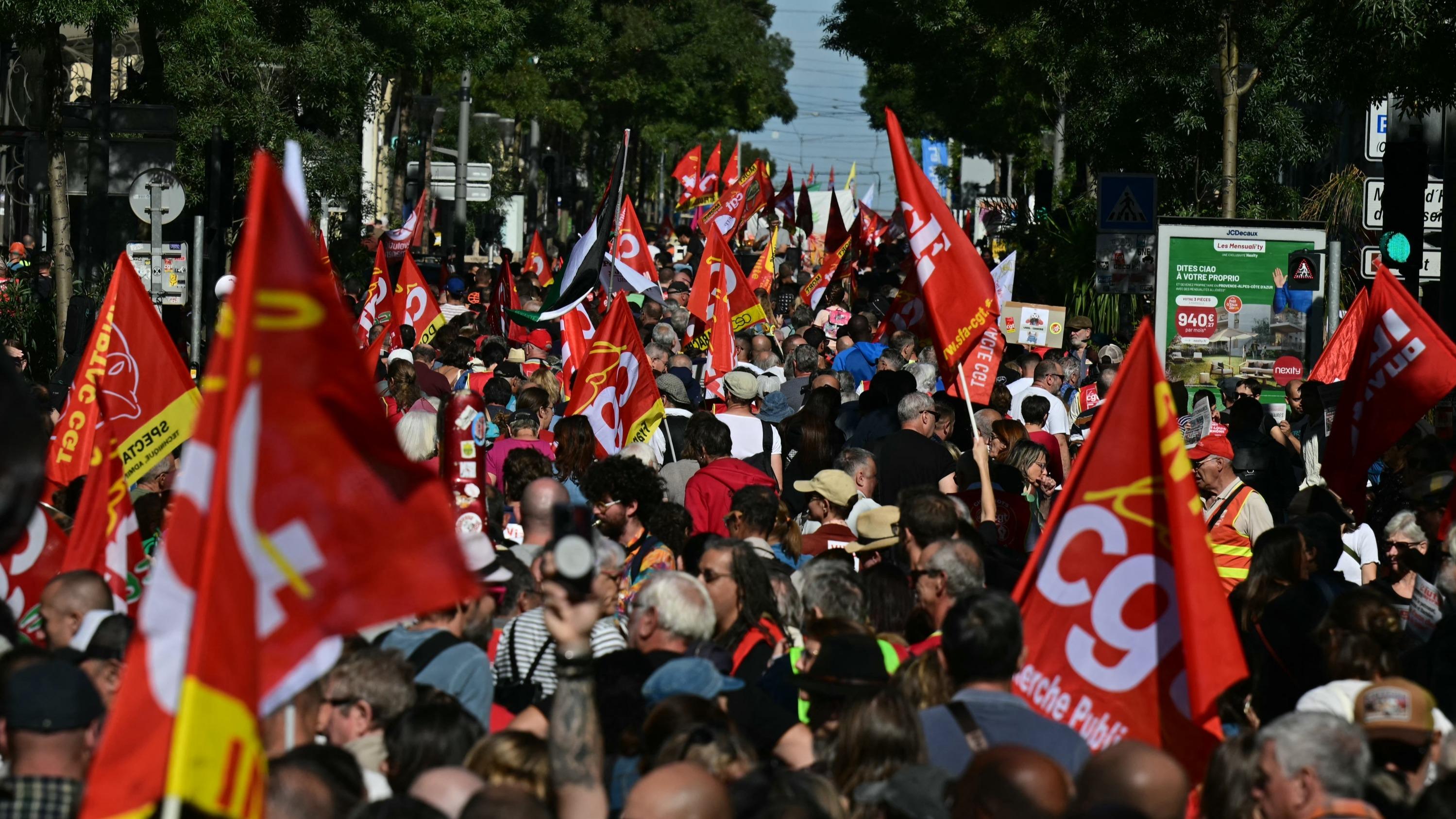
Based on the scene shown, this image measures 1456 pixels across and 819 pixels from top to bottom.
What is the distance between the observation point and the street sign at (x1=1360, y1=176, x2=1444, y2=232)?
1420 centimetres

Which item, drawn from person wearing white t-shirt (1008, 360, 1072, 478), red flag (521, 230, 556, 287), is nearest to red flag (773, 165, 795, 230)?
red flag (521, 230, 556, 287)

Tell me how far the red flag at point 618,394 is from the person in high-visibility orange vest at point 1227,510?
137 inches

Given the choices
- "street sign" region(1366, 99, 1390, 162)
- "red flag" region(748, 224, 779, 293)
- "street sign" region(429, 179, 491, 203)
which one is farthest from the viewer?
"street sign" region(429, 179, 491, 203)

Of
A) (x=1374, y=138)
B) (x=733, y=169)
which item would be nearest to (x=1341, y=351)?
(x=1374, y=138)

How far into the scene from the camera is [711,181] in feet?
152

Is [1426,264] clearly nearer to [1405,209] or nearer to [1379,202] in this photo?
[1379,202]

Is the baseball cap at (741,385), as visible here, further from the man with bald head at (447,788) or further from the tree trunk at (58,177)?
the tree trunk at (58,177)

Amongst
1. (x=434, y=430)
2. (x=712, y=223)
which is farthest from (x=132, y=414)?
(x=712, y=223)

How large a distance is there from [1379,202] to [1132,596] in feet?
32.8

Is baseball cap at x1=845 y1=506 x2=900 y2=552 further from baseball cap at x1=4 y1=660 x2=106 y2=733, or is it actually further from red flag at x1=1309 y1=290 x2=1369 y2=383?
red flag at x1=1309 y1=290 x2=1369 y2=383

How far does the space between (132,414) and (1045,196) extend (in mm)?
28617

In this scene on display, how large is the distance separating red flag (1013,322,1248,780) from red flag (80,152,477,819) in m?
1.97

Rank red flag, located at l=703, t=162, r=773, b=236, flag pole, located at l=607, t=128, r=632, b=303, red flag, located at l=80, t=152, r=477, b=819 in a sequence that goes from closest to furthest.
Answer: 1. red flag, located at l=80, t=152, r=477, b=819
2. flag pole, located at l=607, t=128, r=632, b=303
3. red flag, located at l=703, t=162, r=773, b=236

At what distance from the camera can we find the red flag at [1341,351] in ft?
40.0
